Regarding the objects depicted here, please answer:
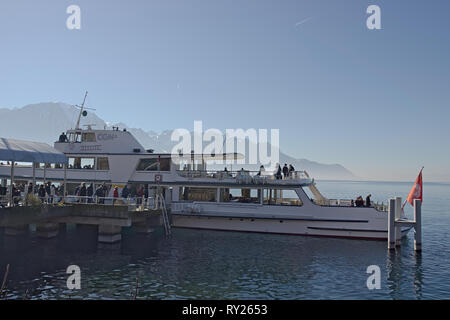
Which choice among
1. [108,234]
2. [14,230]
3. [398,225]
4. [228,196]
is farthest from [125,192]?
[398,225]

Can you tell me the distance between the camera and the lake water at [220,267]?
14.6m

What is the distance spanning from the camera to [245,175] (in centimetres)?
2739

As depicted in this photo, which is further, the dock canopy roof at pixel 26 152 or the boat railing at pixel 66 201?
the boat railing at pixel 66 201

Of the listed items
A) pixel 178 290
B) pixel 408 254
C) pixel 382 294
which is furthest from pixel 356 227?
pixel 178 290

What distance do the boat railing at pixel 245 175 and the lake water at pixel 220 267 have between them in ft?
13.2

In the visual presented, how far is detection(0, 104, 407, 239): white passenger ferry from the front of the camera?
25.7m

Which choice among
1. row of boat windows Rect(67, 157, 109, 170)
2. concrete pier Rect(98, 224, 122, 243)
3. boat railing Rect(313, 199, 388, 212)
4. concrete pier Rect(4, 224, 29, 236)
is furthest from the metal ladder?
boat railing Rect(313, 199, 388, 212)

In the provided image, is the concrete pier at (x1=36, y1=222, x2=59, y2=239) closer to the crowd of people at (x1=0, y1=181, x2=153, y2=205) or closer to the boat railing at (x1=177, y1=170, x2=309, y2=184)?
the crowd of people at (x1=0, y1=181, x2=153, y2=205)

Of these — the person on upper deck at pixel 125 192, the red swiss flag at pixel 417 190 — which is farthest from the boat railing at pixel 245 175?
the red swiss flag at pixel 417 190

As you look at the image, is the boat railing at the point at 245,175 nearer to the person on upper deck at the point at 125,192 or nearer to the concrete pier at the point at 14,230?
the person on upper deck at the point at 125,192

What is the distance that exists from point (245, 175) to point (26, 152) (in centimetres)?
1441

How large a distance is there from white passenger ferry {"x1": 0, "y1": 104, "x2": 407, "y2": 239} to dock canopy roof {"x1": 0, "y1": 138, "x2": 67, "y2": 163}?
4.32m

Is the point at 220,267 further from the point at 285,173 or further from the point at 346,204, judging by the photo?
the point at 346,204

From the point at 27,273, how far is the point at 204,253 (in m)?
8.93
